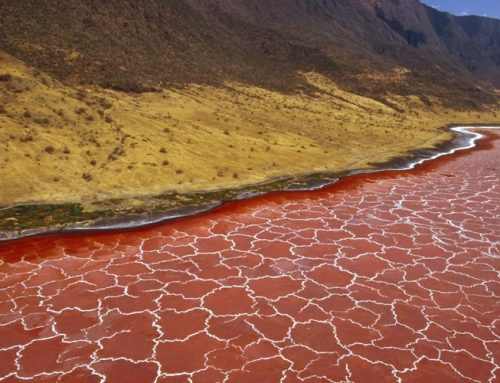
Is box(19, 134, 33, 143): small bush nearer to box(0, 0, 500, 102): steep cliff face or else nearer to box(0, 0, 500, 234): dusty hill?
box(0, 0, 500, 234): dusty hill

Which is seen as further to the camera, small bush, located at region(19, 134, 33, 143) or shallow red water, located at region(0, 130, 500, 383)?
small bush, located at region(19, 134, 33, 143)

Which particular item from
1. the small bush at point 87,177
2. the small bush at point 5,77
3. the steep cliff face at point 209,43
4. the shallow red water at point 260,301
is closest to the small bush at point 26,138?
the small bush at point 87,177

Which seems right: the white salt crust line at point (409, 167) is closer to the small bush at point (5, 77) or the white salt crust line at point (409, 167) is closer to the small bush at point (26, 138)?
the small bush at point (26, 138)

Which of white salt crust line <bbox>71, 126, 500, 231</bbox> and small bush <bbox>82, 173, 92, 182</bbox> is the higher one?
small bush <bbox>82, 173, 92, 182</bbox>

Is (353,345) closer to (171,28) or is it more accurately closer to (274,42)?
(171,28)

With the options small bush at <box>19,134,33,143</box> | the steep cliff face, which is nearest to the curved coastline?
small bush at <box>19,134,33,143</box>

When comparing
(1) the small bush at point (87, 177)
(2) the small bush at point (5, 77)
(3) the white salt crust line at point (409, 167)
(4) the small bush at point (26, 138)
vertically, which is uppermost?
(2) the small bush at point (5, 77)

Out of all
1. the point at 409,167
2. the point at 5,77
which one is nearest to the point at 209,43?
the point at 5,77
